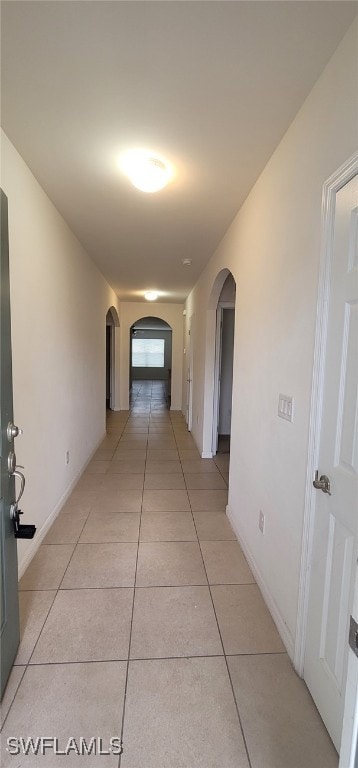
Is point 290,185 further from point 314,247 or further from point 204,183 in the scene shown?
point 204,183

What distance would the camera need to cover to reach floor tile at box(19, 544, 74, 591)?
1.86 meters

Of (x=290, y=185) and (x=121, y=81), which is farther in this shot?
(x=290, y=185)

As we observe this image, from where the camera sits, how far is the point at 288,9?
3.33 feet

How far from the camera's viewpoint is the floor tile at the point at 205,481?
10.9 ft

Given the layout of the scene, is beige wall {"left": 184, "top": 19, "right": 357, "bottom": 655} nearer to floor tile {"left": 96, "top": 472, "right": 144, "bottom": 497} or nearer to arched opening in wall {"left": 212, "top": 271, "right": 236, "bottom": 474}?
floor tile {"left": 96, "top": 472, "right": 144, "bottom": 497}

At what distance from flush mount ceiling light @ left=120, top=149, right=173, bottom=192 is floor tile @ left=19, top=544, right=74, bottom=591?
7.79ft

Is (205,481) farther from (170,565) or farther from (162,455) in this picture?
(170,565)

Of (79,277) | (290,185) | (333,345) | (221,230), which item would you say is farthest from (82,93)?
(79,277)

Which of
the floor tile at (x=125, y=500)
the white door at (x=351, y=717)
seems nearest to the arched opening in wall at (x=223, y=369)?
the floor tile at (x=125, y=500)

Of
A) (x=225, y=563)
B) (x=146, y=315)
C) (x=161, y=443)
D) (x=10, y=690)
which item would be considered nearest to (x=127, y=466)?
(x=161, y=443)

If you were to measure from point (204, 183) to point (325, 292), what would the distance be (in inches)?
52.4

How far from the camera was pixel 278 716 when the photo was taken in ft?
3.98

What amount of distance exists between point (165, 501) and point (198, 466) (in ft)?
3.45

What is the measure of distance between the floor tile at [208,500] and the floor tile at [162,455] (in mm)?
1061
